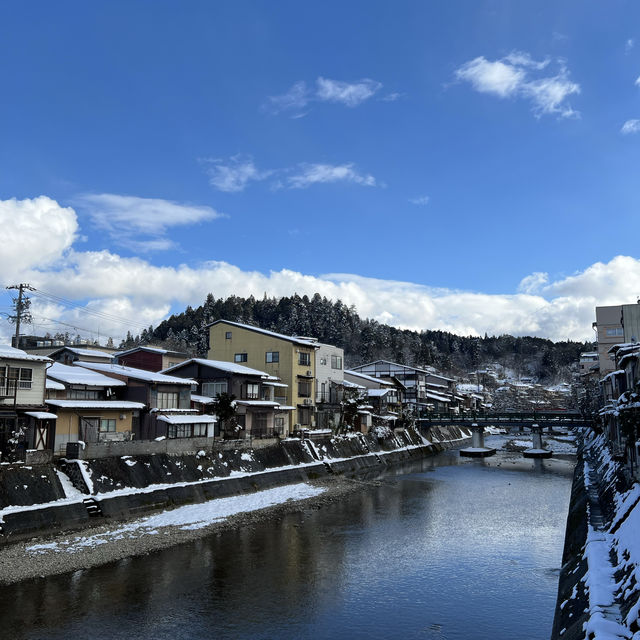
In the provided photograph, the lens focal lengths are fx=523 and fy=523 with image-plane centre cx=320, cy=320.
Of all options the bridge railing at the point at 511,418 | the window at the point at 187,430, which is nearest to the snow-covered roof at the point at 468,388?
the bridge railing at the point at 511,418

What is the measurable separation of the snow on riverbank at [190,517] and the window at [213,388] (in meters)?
12.0

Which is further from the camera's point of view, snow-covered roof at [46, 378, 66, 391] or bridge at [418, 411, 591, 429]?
bridge at [418, 411, 591, 429]

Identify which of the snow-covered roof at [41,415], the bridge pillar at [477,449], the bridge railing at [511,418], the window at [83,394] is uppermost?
the window at [83,394]

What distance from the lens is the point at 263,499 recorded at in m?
35.7

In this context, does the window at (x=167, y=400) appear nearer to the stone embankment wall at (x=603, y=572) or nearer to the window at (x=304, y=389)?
the window at (x=304, y=389)

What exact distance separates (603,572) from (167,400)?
31941 mm

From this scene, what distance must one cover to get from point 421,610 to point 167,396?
27721 mm

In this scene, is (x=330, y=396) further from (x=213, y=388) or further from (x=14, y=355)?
(x=14, y=355)

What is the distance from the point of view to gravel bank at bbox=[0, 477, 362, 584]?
20.4m

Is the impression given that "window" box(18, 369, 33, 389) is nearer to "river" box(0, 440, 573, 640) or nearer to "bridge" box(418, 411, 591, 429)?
"river" box(0, 440, 573, 640)

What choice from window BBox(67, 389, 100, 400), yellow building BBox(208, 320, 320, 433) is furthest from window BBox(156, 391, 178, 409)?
yellow building BBox(208, 320, 320, 433)

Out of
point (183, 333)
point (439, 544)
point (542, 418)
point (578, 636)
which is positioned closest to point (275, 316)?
point (183, 333)

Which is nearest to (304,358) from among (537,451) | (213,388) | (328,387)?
(328,387)

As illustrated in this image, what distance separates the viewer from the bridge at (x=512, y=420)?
75.8m
